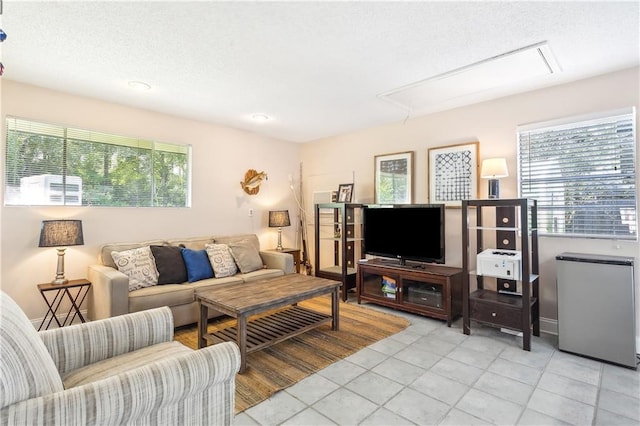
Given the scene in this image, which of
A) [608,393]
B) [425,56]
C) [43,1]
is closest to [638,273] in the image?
[608,393]

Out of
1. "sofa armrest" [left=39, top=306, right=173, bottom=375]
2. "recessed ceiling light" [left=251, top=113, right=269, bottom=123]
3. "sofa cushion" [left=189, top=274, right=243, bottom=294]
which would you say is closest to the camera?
"sofa armrest" [left=39, top=306, right=173, bottom=375]

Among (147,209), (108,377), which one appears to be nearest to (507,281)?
(108,377)

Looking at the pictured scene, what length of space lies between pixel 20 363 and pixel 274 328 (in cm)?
211

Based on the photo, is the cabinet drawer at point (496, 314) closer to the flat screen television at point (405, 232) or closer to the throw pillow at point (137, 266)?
the flat screen television at point (405, 232)

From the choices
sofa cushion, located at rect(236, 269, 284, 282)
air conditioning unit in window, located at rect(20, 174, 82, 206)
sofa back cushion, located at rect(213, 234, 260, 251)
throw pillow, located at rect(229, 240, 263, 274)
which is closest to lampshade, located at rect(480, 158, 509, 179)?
sofa cushion, located at rect(236, 269, 284, 282)

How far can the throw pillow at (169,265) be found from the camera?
3387mm

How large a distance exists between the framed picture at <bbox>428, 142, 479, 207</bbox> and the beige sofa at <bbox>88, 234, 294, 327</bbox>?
7.28 ft

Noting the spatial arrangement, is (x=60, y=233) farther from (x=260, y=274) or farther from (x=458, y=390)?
(x=458, y=390)

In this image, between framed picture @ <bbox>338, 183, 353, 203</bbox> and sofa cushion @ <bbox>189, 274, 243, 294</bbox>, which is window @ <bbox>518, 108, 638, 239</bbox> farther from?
sofa cushion @ <bbox>189, 274, 243, 294</bbox>

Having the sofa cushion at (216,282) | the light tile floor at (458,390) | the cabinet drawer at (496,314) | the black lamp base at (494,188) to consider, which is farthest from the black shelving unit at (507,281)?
the sofa cushion at (216,282)

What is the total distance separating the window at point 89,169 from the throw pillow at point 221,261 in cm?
87

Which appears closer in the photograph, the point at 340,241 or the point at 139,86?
the point at 139,86

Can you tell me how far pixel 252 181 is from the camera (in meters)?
4.94

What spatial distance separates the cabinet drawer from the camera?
9.45 feet
